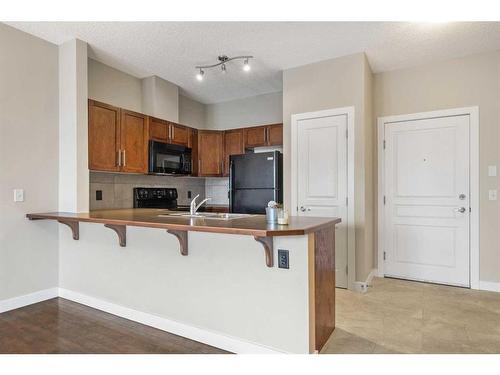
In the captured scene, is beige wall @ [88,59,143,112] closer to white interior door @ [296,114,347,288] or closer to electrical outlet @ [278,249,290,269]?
white interior door @ [296,114,347,288]

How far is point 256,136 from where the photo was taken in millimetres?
4602

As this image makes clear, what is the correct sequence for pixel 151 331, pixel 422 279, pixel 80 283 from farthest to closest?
pixel 422 279
pixel 80 283
pixel 151 331

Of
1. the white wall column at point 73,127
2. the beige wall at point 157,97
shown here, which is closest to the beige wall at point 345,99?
the beige wall at point 157,97

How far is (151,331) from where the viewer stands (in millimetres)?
2414

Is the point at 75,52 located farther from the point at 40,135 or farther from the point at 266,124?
the point at 266,124

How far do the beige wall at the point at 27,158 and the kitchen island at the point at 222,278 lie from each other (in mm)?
226

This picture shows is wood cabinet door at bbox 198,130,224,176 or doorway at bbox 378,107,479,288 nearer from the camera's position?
doorway at bbox 378,107,479,288

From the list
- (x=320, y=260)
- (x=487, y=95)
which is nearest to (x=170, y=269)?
(x=320, y=260)

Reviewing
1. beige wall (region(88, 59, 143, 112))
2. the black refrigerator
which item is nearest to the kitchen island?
beige wall (region(88, 59, 143, 112))

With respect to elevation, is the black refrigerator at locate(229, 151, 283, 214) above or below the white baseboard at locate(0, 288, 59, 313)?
above

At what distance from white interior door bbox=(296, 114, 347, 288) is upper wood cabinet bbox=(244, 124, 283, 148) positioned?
706 mm

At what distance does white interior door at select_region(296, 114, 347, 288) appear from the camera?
352 centimetres

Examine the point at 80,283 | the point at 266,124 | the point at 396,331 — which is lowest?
the point at 396,331

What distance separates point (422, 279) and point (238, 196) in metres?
2.46
